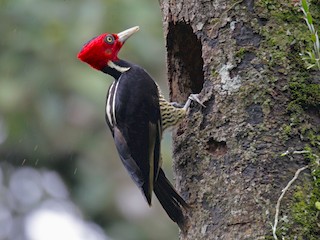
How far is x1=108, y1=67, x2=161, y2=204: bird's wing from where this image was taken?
4.14 meters

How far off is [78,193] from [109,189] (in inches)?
20.7

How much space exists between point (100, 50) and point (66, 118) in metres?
2.60

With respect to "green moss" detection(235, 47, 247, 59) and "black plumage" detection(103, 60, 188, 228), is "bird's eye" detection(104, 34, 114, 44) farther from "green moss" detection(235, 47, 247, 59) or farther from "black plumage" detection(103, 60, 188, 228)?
"green moss" detection(235, 47, 247, 59)

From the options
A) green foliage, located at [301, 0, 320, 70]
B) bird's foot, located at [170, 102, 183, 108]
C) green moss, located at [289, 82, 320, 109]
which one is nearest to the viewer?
green foliage, located at [301, 0, 320, 70]

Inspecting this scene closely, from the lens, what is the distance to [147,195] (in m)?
4.05

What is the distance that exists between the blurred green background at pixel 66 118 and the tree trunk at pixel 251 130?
2274mm

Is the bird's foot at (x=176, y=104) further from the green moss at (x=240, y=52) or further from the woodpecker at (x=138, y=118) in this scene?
the green moss at (x=240, y=52)

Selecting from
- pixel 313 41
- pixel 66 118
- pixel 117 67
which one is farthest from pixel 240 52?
pixel 66 118

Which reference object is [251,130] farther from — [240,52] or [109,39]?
[109,39]

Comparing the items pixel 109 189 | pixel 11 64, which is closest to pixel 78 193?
pixel 109 189

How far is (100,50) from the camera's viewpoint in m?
4.64

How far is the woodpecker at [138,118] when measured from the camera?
13.4 ft

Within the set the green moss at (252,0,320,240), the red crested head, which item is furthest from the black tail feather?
the red crested head

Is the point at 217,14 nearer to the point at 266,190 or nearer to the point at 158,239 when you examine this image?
the point at 266,190
